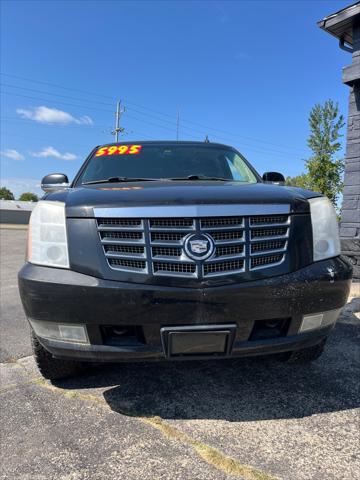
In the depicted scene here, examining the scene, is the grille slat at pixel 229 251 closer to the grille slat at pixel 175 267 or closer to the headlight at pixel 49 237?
the grille slat at pixel 175 267

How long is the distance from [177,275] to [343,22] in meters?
6.77

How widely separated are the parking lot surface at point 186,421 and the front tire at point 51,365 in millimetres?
78

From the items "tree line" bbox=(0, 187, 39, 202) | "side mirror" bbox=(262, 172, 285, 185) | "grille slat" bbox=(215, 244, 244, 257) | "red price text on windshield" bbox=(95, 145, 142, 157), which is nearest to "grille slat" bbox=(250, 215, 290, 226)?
"grille slat" bbox=(215, 244, 244, 257)

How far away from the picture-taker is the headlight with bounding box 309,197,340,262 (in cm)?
216

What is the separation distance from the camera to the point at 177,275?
1.89 m

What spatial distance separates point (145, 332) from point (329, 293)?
0.99 metres

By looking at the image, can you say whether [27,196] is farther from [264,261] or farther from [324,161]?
[264,261]

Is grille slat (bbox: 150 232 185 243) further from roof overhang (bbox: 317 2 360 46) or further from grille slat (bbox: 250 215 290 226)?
roof overhang (bbox: 317 2 360 46)

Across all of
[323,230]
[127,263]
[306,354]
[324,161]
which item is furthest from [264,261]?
[324,161]

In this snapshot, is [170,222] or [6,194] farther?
[6,194]

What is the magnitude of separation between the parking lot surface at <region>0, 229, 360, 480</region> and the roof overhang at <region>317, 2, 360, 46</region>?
582 centimetres

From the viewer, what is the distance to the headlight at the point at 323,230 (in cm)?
216

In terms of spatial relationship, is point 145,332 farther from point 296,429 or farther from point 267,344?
point 296,429

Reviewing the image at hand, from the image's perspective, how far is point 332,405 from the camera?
2.29 metres
